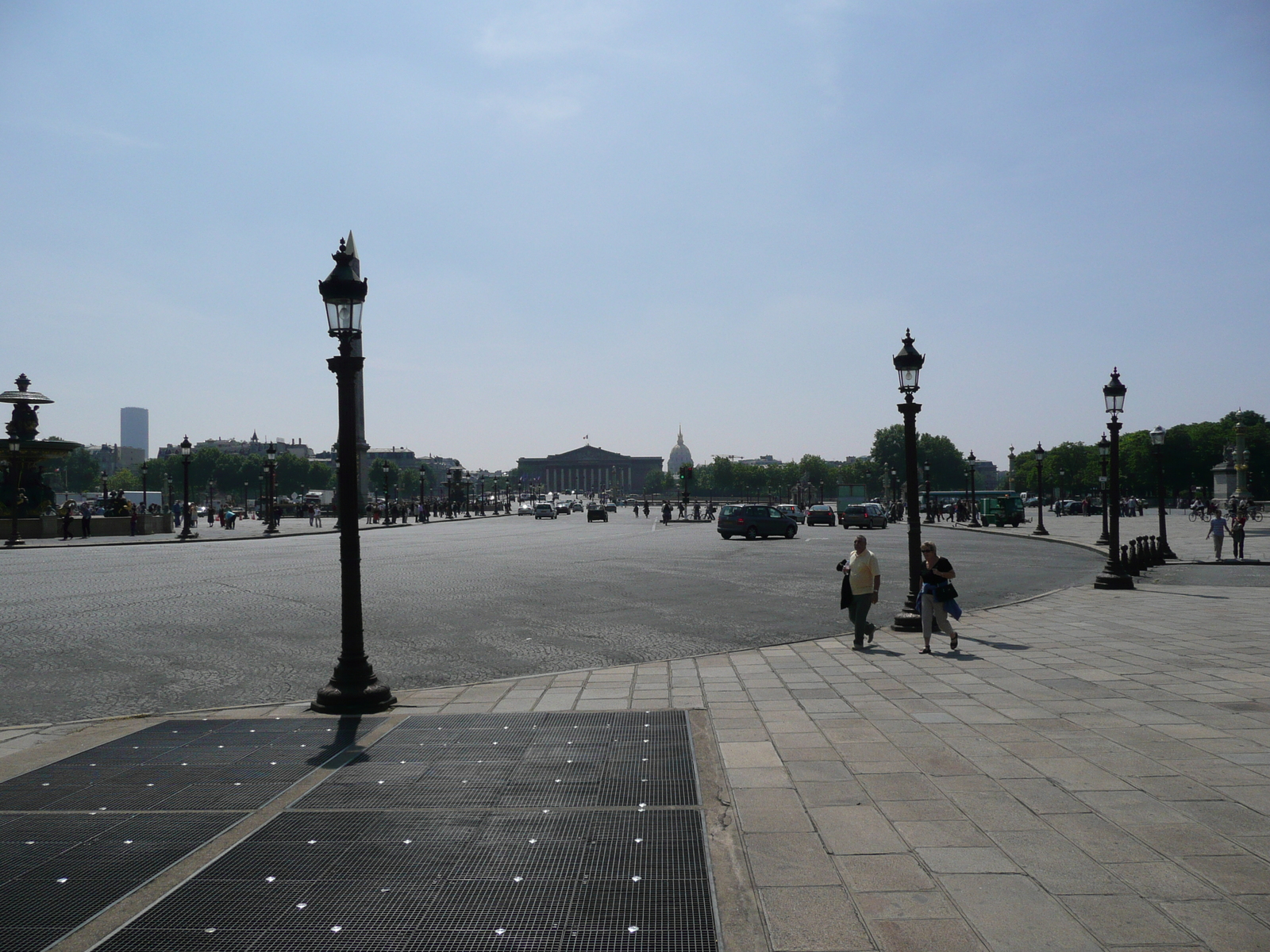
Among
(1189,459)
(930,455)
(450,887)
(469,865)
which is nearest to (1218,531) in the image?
(469,865)

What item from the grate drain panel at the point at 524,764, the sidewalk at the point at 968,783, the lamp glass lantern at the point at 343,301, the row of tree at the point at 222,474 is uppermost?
the row of tree at the point at 222,474

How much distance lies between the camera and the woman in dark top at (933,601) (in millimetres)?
10961

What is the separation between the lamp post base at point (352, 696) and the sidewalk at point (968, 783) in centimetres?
36

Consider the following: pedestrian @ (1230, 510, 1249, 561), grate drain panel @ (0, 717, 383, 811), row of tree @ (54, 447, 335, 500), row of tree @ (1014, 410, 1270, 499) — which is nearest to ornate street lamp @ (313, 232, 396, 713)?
grate drain panel @ (0, 717, 383, 811)

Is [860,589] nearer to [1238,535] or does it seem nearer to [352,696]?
[352,696]

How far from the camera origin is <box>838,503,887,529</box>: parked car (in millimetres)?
51969

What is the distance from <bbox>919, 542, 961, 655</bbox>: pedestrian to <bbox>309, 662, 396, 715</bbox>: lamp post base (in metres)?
6.37

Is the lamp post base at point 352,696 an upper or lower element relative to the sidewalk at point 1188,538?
upper

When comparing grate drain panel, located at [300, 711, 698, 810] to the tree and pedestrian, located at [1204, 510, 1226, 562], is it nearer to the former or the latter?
pedestrian, located at [1204, 510, 1226, 562]

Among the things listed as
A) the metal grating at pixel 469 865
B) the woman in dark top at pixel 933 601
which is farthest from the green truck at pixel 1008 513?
the metal grating at pixel 469 865

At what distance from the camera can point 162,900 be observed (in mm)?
4301

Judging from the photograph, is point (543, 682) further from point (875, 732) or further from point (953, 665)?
point (953, 665)

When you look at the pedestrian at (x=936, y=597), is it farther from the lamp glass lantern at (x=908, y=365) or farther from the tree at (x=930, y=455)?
the tree at (x=930, y=455)

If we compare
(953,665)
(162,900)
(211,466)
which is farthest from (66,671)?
(211,466)
